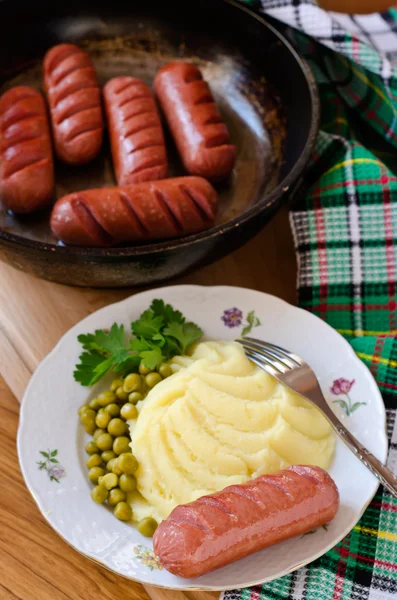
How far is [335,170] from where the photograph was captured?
2443mm

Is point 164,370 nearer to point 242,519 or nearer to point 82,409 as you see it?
point 82,409

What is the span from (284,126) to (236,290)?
0.87m

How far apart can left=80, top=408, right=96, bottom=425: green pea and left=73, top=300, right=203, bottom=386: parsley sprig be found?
0.30 feet

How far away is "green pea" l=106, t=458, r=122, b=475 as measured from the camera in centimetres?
181

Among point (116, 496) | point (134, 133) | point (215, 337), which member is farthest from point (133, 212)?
point (116, 496)

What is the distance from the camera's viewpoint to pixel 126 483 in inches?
70.2

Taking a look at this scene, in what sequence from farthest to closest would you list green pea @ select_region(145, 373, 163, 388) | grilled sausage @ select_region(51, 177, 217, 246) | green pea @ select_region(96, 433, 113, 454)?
grilled sausage @ select_region(51, 177, 217, 246), green pea @ select_region(145, 373, 163, 388), green pea @ select_region(96, 433, 113, 454)

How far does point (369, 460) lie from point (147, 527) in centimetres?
64

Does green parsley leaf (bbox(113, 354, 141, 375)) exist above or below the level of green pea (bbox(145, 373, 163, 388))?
above

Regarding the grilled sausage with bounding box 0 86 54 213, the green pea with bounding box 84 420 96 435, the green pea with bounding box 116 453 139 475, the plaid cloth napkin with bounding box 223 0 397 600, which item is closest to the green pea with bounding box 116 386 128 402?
the green pea with bounding box 84 420 96 435

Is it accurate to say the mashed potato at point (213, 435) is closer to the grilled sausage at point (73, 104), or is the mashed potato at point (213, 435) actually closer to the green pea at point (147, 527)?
the green pea at point (147, 527)

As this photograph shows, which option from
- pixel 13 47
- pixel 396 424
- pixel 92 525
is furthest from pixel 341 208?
pixel 13 47

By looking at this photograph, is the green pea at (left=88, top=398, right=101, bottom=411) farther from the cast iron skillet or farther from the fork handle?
the fork handle

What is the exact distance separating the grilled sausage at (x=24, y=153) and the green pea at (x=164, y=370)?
2.58ft
